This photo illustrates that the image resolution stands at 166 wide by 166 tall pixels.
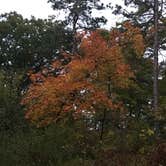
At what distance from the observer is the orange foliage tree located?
1778cm

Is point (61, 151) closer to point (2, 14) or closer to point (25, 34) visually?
point (25, 34)

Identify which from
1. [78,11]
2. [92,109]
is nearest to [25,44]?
[78,11]

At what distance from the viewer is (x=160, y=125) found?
24.8m

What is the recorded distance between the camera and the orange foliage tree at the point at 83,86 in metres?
17.8

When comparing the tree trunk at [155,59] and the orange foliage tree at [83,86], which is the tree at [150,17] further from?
the orange foliage tree at [83,86]

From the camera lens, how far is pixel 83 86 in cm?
1770

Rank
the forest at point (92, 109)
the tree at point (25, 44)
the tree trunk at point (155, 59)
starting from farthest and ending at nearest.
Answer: the tree at point (25, 44) < the tree trunk at point (155, 59) < the forest at point (92, 109)

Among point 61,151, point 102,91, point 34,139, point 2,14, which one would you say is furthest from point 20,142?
point 2,14

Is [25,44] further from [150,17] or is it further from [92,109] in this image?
[92,109]

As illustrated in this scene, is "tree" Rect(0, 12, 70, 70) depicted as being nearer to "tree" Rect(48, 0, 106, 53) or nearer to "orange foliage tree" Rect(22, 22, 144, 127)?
"tree" Rect(48, 0, 106, 53)

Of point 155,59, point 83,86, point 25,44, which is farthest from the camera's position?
point 25,44

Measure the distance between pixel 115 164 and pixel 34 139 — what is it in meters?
4.40

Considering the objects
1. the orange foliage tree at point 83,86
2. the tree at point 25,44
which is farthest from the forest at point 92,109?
the tree at point 25,44

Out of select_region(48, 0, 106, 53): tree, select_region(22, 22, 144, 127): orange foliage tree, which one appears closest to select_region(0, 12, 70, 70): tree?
select_region(48, 0, 106, 53): tree
